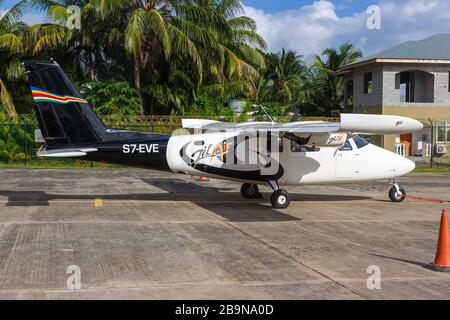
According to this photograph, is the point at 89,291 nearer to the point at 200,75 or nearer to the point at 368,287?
the point at 368,287

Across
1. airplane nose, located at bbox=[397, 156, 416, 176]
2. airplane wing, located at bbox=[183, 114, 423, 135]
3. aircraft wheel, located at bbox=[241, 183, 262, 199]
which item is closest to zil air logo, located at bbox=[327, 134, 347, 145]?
airplane wing, located at bbox=[183, 114, 423, 135]

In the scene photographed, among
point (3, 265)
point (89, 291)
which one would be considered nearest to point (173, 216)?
point (3, 265)

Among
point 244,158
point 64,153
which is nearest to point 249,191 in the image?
point 244,158

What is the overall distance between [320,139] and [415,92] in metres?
24.1

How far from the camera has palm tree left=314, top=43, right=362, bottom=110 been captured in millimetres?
48219

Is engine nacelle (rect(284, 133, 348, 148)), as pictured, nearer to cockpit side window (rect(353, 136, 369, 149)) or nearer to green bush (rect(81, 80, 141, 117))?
cockpit side window (rect(353, 136, 369, 149))

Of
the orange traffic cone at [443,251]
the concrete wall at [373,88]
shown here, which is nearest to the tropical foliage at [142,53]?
the concrete wall at [373,88]

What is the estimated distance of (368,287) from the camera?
6.87m

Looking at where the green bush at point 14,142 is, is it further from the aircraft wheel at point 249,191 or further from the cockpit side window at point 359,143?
the cockpit side window at point 359,143

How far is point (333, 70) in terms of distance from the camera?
1999 inches

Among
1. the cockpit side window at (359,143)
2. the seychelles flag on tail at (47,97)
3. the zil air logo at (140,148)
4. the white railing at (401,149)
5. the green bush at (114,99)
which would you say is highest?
the green bush at (114,99)

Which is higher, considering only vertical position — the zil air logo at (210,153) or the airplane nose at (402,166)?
the zil air logo at (210,153)

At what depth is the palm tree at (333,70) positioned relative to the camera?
158 ft

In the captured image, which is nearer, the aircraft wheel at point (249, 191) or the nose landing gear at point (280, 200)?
the nose landing gear at point (280, 200)
